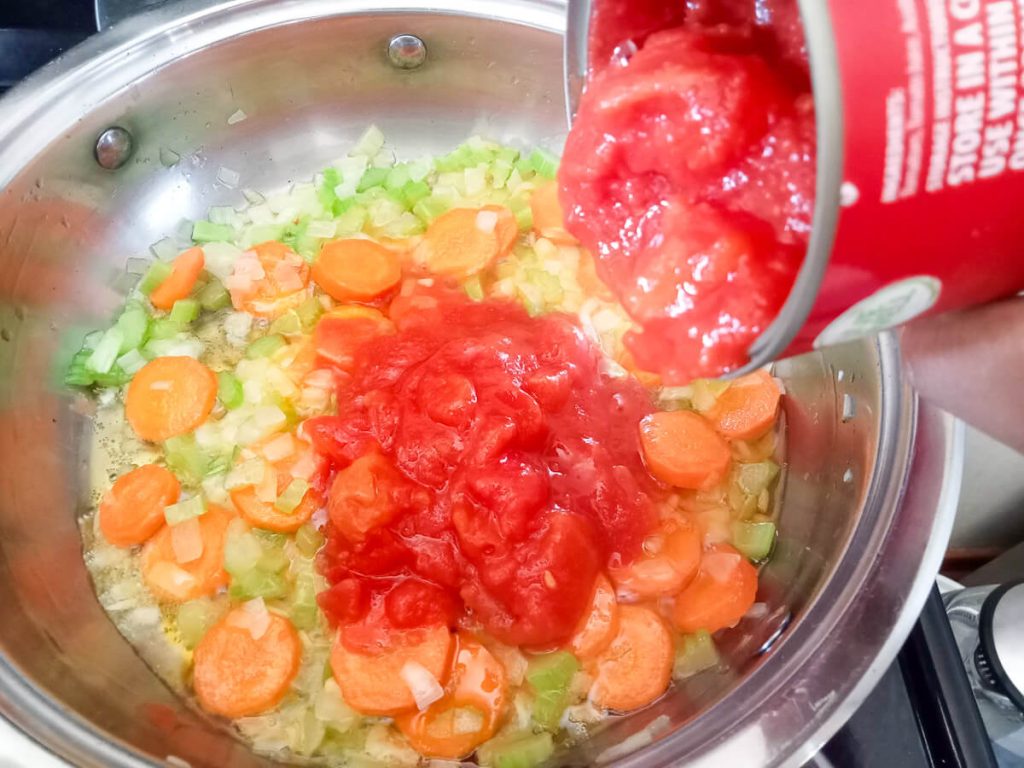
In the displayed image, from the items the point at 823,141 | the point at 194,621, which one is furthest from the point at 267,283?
the point at 823,141

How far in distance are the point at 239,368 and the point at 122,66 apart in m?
0.76

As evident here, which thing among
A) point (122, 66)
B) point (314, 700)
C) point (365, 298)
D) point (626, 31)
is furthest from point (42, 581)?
point (626, 31)

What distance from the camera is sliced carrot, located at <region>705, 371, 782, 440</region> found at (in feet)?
5.76

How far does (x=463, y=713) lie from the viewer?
143cm

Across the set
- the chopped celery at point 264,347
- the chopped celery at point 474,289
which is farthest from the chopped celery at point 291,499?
the chopped celery at point 474,289

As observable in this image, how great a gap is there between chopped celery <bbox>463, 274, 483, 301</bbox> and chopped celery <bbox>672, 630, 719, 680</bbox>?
0.96 m

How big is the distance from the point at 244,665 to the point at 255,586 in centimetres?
16

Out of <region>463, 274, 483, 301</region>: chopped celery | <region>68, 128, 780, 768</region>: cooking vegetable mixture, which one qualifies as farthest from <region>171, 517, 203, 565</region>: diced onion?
<region>463, 274, 483, 301</region>: chopped celery

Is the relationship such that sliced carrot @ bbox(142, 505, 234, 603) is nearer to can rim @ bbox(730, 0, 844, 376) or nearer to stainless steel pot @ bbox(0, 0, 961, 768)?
stainless steel pot @ bbox(0, 0, 961, 768)

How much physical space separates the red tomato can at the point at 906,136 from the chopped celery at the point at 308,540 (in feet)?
3.82

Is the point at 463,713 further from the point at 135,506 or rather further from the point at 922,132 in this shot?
the point at 922,132

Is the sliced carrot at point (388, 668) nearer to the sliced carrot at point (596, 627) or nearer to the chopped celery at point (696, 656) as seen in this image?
the sliced carrot at point (596, 627)

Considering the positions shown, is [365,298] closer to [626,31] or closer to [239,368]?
[239,368]

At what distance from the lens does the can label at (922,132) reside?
71 cm
